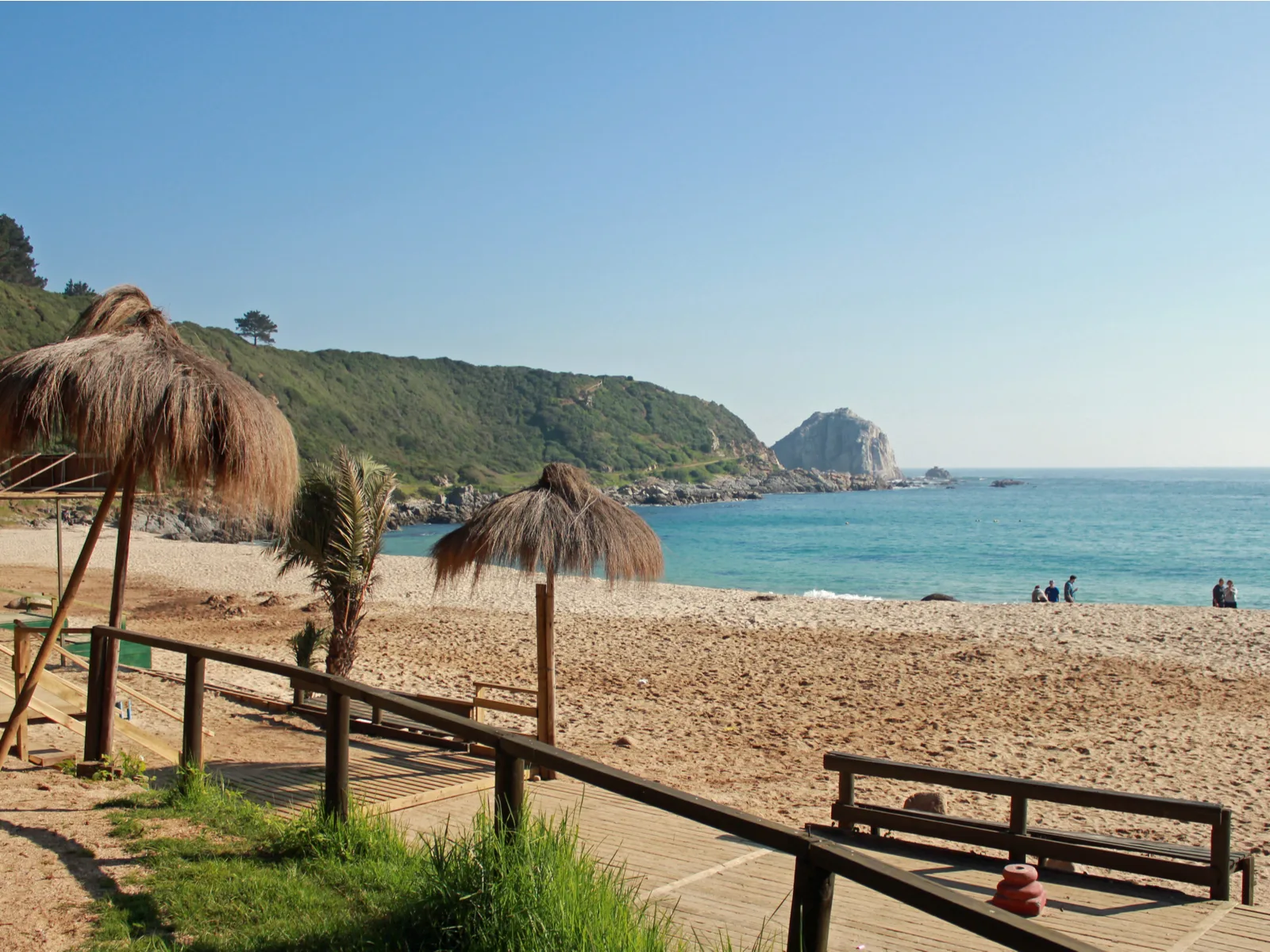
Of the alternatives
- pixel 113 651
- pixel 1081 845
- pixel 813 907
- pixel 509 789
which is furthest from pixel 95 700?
pixel 1081 845

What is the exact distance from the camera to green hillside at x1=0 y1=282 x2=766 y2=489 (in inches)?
3910

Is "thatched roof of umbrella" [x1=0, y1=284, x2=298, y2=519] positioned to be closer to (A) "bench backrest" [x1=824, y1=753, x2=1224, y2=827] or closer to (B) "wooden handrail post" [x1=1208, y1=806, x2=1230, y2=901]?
(A) "bench backrest" [x1=824, y1=753, x2=1224, y2=827]

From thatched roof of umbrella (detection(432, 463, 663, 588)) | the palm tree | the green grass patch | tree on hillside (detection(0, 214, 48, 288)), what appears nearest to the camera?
the green grass patch

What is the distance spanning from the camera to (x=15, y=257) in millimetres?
84125

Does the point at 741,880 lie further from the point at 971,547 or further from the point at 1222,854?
the point at 971,547

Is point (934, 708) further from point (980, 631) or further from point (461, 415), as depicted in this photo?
point (461, 415)

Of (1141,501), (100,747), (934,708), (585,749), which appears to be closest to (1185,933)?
(100,747)

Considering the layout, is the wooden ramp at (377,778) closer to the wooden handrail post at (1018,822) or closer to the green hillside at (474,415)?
the wooden handrail post at (1018,822)

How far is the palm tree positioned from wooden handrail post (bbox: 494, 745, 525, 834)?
792cm

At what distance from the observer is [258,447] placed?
519cm

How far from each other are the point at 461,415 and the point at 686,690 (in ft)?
377

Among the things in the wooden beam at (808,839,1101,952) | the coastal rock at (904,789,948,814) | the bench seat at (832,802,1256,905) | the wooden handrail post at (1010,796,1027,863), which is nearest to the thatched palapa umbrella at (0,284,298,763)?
the wooden beam at (808,839,1101,952)

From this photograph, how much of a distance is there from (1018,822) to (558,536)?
3946mm

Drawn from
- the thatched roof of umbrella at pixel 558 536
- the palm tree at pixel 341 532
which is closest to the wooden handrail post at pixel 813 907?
the thatched roof of umbrella at pixel 558 536
